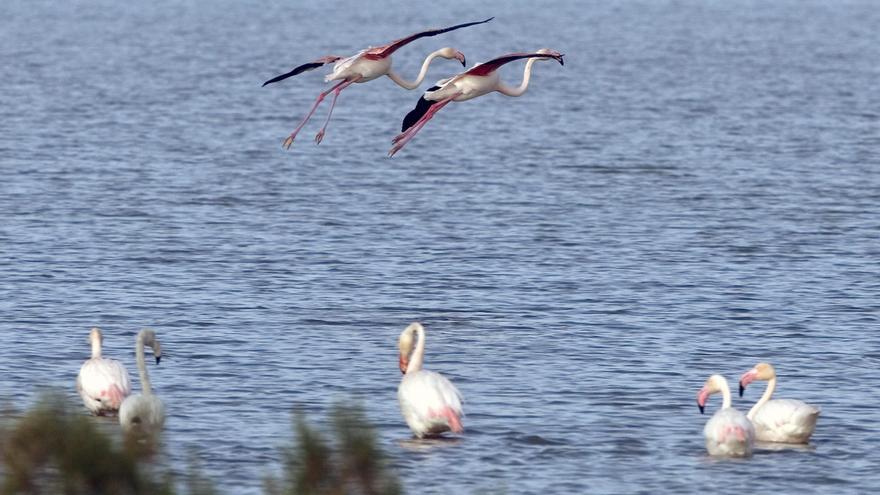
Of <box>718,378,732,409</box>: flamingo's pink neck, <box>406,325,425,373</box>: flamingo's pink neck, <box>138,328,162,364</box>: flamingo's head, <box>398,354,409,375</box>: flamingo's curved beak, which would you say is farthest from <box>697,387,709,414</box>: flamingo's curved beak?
<box>138,328,162,364</box>: flamingo's head

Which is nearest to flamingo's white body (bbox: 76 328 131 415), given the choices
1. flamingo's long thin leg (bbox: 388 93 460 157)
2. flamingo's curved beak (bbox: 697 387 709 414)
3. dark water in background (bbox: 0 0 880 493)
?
dark water in background (bbox: 0 0 880 493)

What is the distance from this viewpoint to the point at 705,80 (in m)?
59.2

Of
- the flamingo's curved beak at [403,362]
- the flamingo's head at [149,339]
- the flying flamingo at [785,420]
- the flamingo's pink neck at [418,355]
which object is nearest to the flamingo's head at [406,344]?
the flamingo's curved beak at [403,362]

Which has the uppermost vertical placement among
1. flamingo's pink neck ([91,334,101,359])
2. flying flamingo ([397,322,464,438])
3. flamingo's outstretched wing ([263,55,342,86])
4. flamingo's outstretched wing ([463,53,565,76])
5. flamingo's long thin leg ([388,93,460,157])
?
flamingo's outstretched wing ([263,55,342,86])

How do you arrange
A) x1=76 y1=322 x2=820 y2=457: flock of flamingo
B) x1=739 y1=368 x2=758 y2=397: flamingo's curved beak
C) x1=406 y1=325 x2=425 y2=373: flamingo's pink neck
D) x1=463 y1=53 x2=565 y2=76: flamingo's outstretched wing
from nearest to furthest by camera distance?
x1=76 y1=322 x2=820 y2=457: flock of flamingo → x1=406 y1=325 x2=425 y2=373: flamingo's pink neck → x1=739 y1=368 x2=758 y2=397: flamingo's curved beak → x1=463 y1=53 x2=565 y2=76: flamingo's outstretched wing

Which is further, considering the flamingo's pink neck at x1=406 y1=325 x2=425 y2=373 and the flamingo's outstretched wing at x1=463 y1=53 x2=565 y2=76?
the flamingo's outstretched wing at x1=463 y1=53 x2=565 y2=76

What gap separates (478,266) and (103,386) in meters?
9.16

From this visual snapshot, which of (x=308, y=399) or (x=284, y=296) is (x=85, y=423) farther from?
(x=284, y=296)

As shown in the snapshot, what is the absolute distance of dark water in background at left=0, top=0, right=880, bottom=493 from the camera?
14.6m

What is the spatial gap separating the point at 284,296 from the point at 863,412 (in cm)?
742

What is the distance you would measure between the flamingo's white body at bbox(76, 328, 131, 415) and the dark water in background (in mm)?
556

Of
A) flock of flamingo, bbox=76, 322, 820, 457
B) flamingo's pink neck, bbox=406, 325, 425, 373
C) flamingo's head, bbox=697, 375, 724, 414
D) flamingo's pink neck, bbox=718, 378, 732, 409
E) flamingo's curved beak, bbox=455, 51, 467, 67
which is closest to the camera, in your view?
flock of flamingo, bbox=76, 322, 820, 457

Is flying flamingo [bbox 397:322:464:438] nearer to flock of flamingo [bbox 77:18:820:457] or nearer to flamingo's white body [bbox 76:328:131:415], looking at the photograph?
flock of flamingo [bbox 77:18:820:457]

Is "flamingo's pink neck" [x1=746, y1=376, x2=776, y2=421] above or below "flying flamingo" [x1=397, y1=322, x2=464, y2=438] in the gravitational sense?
below
